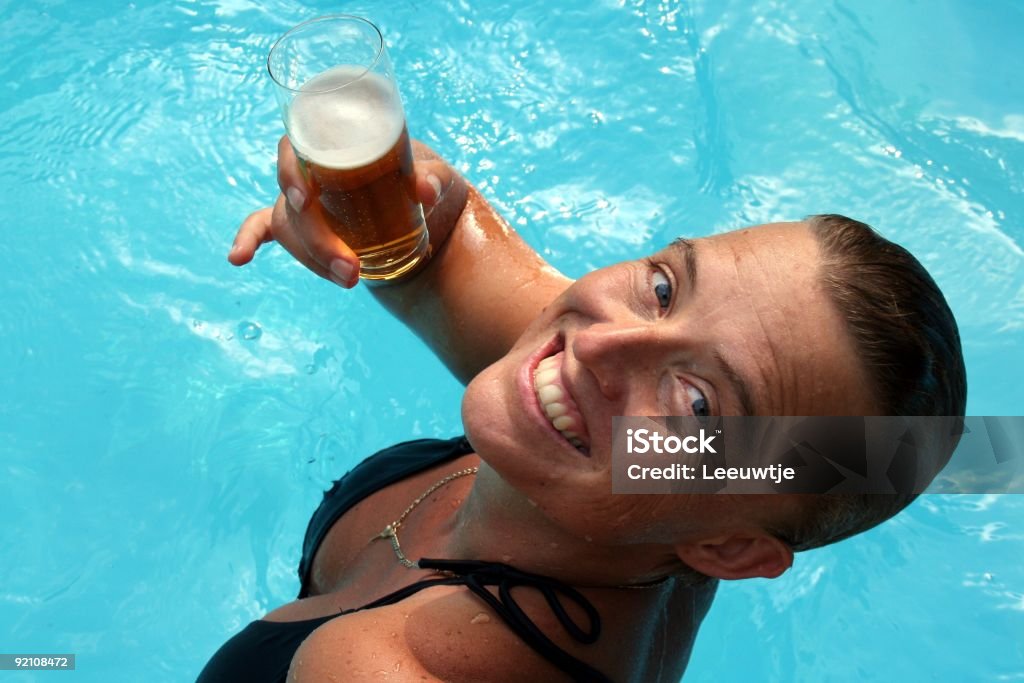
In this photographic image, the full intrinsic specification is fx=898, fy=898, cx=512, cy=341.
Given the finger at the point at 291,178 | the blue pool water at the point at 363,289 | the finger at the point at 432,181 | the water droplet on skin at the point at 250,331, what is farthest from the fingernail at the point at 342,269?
the water droplet on skin at the point at 250,331

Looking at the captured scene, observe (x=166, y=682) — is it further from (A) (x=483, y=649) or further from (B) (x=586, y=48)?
(B) (x=586, y=48)

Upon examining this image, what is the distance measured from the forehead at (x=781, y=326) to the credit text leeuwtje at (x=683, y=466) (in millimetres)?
156

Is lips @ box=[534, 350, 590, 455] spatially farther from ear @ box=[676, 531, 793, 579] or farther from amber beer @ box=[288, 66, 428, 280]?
amber beer @ box=[288, 66, 428, 280]

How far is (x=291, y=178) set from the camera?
2.49 m

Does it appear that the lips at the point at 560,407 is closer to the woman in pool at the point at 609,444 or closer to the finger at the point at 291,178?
the woman in pool at the point at 609,444

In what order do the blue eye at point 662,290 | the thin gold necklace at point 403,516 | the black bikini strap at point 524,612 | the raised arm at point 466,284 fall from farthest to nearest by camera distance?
the raised arm at point 466,284 < the thin gold necklace at point 403,516 < the black bikini strap at point 524,612 < the blue eye at point 662,290

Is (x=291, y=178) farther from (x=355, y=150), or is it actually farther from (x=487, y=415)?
(x=487, y=415)

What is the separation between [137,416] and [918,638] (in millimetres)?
4009

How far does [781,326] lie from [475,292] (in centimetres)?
134

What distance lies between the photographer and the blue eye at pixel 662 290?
211 centimetres

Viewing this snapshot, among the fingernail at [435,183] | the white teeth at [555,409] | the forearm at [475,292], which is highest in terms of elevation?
the fingernail at [435,183]

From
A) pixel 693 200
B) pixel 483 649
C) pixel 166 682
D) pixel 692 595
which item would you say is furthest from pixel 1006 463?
pixel 166 682
